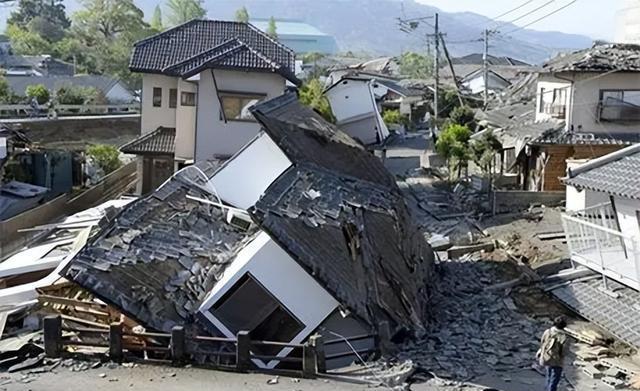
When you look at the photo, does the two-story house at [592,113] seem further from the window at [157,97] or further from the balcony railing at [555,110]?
the window at [157,97]

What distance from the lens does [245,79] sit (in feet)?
85.3

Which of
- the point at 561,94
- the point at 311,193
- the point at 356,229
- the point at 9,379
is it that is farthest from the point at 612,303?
the point at 561,94

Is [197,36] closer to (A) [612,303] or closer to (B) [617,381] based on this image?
(A) [612,303]

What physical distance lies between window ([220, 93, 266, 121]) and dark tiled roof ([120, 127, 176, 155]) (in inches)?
129

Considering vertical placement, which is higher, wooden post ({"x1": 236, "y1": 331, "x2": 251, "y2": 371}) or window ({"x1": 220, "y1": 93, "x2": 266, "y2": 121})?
window ({"x1": 220, "y1": 93, "x2": 266, "y2": 121})

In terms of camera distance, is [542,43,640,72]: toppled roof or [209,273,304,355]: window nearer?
[209,273,304,355]: window

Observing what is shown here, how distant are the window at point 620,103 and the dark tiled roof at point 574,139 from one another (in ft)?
3.12

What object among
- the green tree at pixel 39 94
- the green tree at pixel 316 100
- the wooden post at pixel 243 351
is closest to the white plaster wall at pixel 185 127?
the green tree at pixel 316 100

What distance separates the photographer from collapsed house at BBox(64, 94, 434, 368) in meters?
13.1

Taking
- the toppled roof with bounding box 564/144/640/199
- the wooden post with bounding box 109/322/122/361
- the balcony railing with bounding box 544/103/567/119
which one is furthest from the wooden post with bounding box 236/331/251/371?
the balcony railing with bounding box 544/103/567/119

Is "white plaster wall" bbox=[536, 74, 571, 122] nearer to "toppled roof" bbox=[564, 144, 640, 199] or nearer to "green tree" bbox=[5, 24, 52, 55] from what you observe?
"toppled roof" bbox=[564, 144, 640, 199]

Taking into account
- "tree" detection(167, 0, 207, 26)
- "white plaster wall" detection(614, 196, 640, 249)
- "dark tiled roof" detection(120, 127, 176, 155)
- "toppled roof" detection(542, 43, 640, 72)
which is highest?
"tree" detection(167, 0, 207, 26)

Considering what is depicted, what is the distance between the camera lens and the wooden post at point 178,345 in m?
12.0

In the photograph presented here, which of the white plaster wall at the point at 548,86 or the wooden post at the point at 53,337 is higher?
the white plaster wall at the point at 548,86
